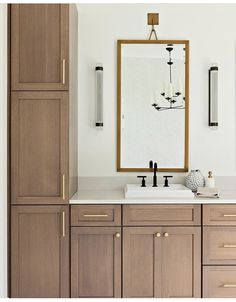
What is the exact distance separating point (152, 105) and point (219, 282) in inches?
57.7

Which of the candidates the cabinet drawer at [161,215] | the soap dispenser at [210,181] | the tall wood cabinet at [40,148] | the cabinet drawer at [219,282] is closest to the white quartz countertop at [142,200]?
the cabinet drawer at [161,215]

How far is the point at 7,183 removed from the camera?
2938 millimetres

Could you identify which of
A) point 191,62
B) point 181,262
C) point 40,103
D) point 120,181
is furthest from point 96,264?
point 191,62

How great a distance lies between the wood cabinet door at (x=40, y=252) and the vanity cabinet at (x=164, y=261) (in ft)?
1.41

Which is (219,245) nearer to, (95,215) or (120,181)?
(95,215)

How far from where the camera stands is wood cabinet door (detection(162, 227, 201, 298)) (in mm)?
2939

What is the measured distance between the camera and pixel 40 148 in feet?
9.73

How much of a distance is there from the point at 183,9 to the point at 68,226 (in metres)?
1.99

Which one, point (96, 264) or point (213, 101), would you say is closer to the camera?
point (96, 264)

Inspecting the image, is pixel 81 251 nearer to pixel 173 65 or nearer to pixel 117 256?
pixel 117 256

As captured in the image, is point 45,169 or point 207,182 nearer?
point 45,169

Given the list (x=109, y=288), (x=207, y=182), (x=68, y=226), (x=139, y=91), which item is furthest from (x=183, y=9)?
(x=109, y=288)
